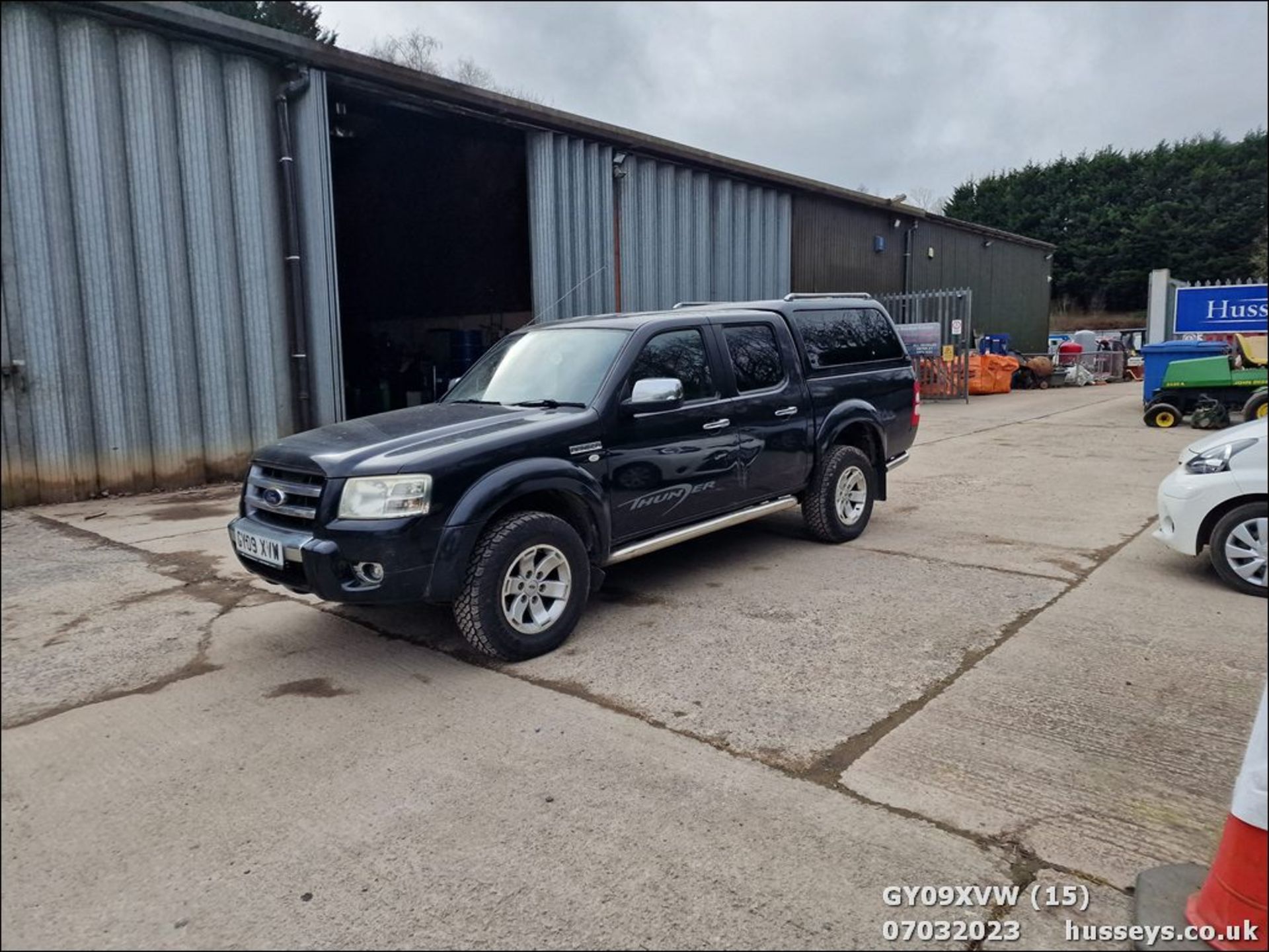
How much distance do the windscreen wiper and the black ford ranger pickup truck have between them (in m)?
0.02

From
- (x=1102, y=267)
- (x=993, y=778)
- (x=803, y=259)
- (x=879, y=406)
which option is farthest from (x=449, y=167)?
(x=1102, y=267)

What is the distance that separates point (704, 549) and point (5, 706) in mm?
5201

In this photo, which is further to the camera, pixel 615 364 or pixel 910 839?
pixel 615 364

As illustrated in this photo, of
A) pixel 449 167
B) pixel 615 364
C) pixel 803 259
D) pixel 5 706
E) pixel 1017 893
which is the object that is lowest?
pixel 1017 893

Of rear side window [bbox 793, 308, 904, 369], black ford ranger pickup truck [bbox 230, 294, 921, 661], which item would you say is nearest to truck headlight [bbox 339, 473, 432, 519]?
black ford ranger pickup truck [bbox 230, 294, 921, 661]

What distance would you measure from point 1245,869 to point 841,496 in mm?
→ 4520

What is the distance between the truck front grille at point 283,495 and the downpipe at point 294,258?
5690 mm

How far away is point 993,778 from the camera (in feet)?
10.4

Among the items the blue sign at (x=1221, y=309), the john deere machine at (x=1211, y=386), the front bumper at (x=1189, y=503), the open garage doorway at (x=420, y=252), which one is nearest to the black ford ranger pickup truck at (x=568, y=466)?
the front bumper at (x=1189, y=503)

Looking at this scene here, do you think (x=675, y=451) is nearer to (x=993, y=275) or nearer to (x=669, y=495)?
(x=669, y=495)

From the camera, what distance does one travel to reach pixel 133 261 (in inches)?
336

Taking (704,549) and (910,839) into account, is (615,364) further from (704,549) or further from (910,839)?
(910,839)

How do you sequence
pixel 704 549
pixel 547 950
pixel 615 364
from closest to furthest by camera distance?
1. pixel 547 950
2. pixel 615 364
3. pixel 704 549

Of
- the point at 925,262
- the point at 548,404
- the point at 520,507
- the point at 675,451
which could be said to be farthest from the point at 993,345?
the point at 520,507
